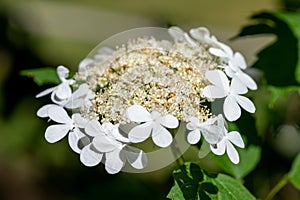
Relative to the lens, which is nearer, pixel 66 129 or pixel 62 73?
pixel 66 129

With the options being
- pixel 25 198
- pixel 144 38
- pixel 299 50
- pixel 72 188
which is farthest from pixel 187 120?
pixel 25 198

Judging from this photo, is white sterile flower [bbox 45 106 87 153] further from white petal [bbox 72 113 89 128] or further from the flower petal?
the flower petal

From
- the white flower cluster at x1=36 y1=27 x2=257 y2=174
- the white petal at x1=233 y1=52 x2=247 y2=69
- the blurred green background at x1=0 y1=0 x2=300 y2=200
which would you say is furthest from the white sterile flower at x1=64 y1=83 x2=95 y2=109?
the blurred green background at x1=0 y1=0 x2=300 y2=200

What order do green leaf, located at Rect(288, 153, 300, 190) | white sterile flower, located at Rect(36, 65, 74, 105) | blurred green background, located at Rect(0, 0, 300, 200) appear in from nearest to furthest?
white sterile flower, located at Rect(36, 65, 74, 105), green leaf, located at Rect(288, 153, 300, 190), blurred green background, located at Rect(0, 0, 300, 200)

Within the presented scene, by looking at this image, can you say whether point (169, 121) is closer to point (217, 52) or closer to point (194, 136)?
point (194, 136)

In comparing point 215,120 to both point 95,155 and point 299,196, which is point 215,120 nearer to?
point 95,155

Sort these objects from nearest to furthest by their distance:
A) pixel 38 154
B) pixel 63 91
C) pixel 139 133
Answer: pixel 139 133 → pixel 63 91 → pixel 38 154

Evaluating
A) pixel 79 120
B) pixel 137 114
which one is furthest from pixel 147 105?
pixel 79 120

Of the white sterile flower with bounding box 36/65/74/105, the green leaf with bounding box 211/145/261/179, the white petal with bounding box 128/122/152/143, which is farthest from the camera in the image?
the green leaf with bounding box 211/145/261/179

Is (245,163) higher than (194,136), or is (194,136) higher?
(194,136)
